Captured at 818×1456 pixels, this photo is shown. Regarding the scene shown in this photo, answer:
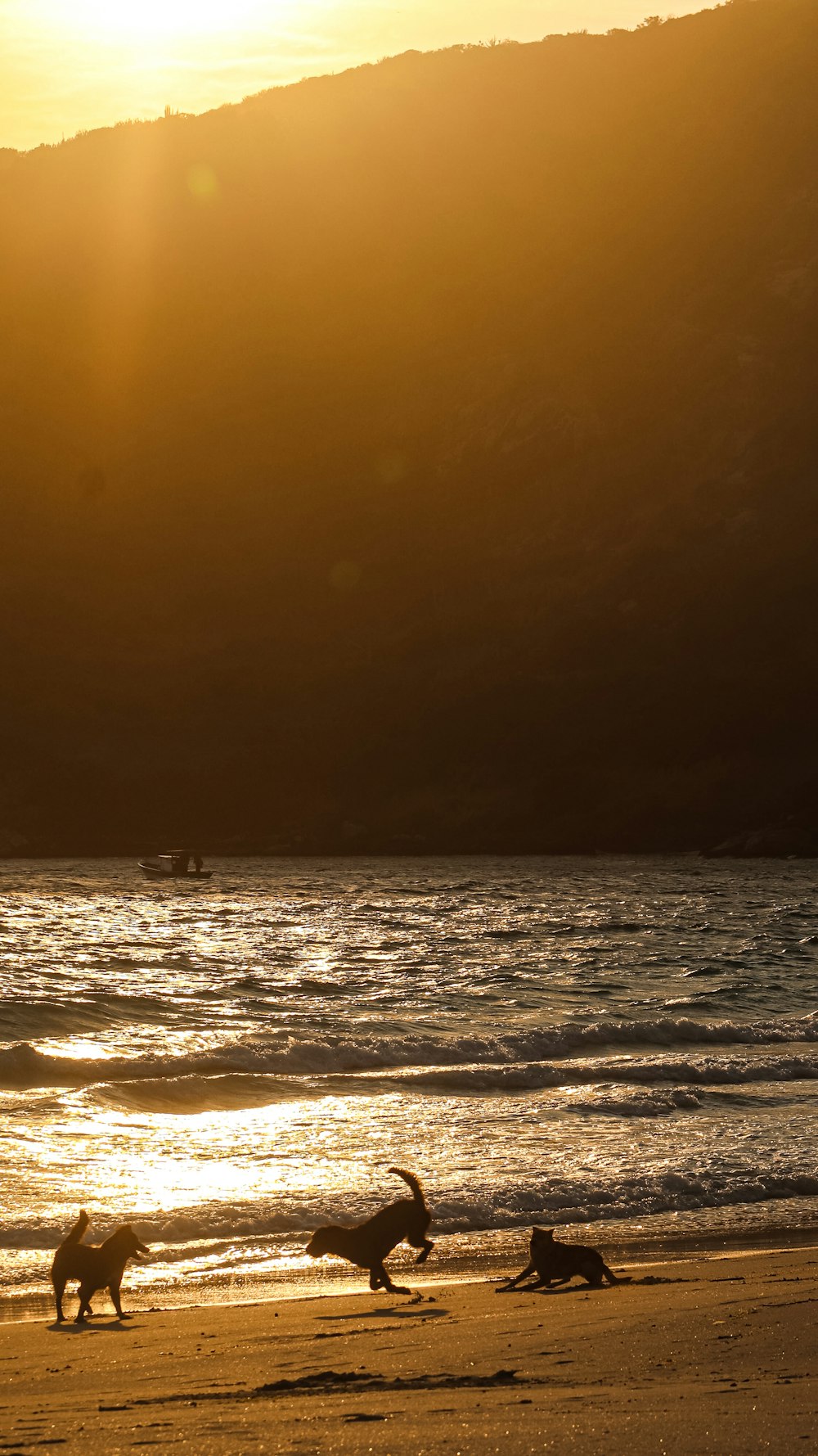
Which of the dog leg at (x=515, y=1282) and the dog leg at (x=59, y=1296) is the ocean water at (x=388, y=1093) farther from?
the dog leg at (x=515, y=1282)

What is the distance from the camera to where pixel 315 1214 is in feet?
37.2

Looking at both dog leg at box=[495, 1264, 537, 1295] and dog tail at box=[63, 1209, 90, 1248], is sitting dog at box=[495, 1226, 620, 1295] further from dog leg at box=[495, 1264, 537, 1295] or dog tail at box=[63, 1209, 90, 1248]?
dog tail at box=[63, 1209, 90, 1248]

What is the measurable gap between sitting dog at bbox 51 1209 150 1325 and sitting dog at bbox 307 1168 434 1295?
3.55 ft

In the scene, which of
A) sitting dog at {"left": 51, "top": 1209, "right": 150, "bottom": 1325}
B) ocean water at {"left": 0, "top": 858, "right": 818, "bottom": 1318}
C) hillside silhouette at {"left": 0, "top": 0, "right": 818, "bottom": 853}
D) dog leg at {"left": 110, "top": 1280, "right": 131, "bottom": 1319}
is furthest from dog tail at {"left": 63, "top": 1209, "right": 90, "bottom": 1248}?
hillside silhouette at {"left": 0, "top": 0, "right": 818, "bottom": 853}

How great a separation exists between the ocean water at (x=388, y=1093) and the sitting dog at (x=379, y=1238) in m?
0.74

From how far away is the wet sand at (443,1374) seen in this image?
18.0 ft

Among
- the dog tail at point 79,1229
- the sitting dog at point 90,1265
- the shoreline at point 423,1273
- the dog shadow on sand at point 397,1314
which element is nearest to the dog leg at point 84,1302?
the sitting dog at point 90,1265

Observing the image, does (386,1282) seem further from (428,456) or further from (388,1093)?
(428,456)

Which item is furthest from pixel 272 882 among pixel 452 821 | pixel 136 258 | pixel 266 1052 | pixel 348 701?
pixel 136 258

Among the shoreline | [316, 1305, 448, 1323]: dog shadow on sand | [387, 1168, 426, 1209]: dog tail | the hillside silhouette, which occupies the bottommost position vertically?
the shoreline

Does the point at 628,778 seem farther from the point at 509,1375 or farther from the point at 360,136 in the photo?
the point at 509,1375

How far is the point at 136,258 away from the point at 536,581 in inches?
2191

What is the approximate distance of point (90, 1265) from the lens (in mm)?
8344

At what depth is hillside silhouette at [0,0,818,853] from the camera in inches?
4491
